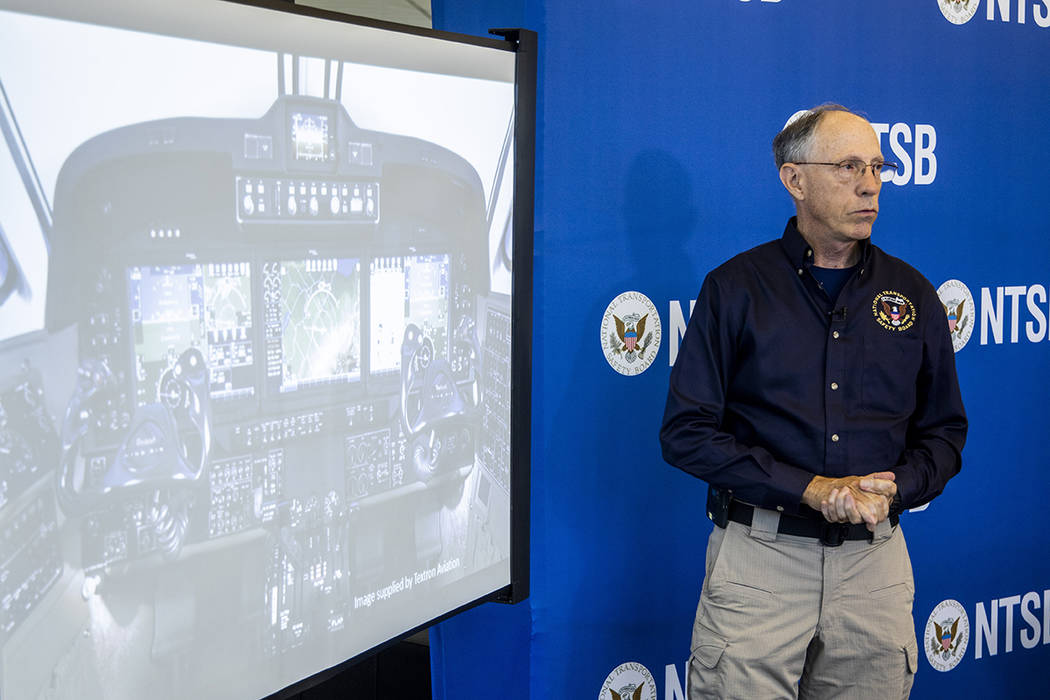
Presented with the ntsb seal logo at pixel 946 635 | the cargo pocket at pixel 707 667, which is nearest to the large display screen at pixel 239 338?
the cargo pocket at pixel 707 667

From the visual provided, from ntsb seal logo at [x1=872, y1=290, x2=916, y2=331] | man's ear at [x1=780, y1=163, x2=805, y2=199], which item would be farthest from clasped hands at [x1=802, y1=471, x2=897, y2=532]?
man's ear at [x1=780, y1=163, x2=805, y2=199]

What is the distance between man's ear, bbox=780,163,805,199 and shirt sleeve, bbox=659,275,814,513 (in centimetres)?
24

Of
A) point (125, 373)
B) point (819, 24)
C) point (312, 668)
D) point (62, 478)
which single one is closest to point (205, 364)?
point (125, 373)

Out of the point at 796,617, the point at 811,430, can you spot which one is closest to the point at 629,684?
the point at 796,617

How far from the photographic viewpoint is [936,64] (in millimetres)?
2814

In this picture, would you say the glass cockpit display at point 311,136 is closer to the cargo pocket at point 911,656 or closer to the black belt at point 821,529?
the black belt at point 821,529

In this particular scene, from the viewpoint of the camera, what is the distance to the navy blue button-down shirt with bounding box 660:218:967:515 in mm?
2008

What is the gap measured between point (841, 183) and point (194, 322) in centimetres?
127

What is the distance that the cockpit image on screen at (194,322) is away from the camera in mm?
1298

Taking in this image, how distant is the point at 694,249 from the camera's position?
2.50m

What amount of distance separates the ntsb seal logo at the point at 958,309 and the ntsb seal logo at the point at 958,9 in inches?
28.1

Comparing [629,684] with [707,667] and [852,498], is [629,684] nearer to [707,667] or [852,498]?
[707,667]

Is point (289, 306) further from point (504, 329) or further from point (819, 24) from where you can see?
point (819, 24)

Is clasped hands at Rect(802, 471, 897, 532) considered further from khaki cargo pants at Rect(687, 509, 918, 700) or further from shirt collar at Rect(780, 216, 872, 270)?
shirt collar at Rect(780, 216, 872, 270)
